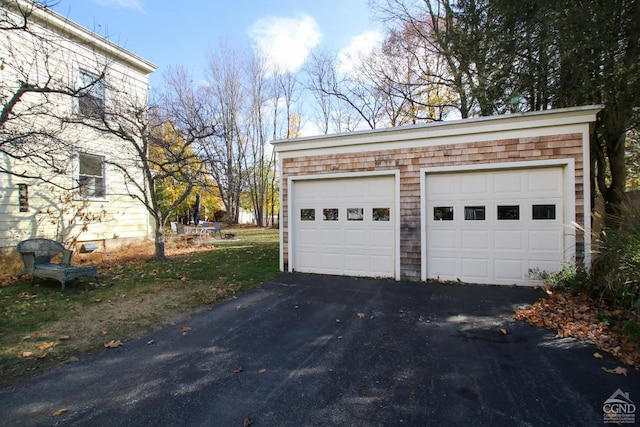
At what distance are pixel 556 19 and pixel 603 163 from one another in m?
4.36

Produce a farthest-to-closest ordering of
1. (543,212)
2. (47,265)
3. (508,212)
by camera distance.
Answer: (47,265)
(508,212)
(543,212)

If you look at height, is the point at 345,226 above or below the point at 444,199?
below

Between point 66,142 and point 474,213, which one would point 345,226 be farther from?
point 66,142

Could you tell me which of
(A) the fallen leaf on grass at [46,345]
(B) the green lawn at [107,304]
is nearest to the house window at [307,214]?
(B) the green lawn at [107,304]

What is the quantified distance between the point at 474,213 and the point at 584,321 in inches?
104

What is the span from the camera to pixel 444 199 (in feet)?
21.0

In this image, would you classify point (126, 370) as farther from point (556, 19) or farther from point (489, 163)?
point (556, 19)

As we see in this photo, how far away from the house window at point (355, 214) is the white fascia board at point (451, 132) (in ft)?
4.37

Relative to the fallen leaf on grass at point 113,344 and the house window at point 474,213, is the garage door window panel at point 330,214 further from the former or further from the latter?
the fallen leaf on grass at point 113,344

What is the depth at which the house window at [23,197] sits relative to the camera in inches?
310

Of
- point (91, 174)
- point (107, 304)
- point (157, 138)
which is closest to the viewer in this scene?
point (107, 304)

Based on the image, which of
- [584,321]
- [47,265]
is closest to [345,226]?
[584,321]

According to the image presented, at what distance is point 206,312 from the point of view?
470 cm

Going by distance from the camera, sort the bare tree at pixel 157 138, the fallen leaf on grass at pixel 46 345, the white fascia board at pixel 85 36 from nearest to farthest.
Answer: the fallen leaf on grass at pixel 46 345, the white fascia board at pixel 85 36, the bare tree at pixel 157 138
